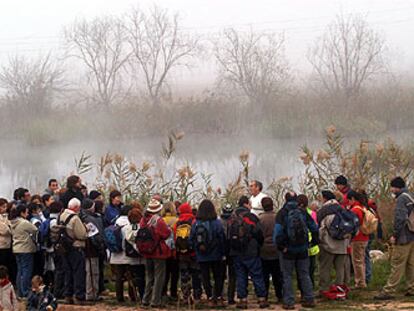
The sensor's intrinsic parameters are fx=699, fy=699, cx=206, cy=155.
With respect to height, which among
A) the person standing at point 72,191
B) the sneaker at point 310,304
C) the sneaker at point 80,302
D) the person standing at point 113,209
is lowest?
the sneaker at point 80,302

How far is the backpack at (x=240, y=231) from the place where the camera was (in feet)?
28.1

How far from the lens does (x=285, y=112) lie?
30.6 meters

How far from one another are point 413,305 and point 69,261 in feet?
14.5

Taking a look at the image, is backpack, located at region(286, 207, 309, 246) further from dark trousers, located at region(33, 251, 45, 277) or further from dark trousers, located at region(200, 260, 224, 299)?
dark trousers, located at region(33, 251, 45, 277)

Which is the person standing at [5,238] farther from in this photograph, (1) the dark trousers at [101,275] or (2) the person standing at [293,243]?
(2) the person standing at [293,243]

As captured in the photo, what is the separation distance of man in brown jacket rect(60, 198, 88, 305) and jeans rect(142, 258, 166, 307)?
88 cm

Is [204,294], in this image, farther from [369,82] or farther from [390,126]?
[369,82]

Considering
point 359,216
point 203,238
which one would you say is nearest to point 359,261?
point 359,216

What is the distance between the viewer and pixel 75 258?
922 cm

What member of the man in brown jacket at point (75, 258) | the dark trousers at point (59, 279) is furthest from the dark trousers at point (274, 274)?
the dark trousers at point (59, 279)

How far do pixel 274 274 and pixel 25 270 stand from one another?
344 cm

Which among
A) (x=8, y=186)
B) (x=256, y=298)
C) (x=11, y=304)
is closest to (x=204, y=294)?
(x=256, y=298)

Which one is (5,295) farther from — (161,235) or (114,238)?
(161,235)

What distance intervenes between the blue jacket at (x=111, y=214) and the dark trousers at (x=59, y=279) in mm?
854
